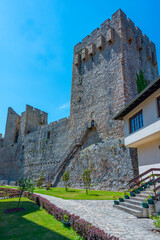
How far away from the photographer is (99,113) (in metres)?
20.2

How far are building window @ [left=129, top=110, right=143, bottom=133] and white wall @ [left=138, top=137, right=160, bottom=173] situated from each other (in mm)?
1353

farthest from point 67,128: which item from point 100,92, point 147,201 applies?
point 147,201

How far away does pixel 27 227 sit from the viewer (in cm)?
627

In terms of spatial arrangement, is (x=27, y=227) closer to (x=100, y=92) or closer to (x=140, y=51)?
(x=100, y=92)

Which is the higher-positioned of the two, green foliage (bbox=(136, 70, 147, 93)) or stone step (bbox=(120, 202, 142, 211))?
green foliage (bbox=(136, 70, 147, 93))

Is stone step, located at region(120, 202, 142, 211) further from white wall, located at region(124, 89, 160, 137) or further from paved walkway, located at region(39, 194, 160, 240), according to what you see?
white wall, located at region(124, 89, 160, 137)

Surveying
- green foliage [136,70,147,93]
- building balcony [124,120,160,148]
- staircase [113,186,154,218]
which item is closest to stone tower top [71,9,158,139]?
green foliage [136,70,147,93]

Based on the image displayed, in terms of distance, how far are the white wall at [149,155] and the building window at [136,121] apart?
1.35 meters

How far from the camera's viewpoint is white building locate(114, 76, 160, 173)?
10.0 metres

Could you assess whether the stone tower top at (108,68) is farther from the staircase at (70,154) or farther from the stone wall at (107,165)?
the stone wall at (107,165)

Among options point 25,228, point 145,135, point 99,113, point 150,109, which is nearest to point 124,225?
point 25,228

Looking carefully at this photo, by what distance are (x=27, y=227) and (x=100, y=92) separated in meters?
16.9

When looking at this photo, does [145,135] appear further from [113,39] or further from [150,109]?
[113,39]

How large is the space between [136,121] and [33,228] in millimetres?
9281
